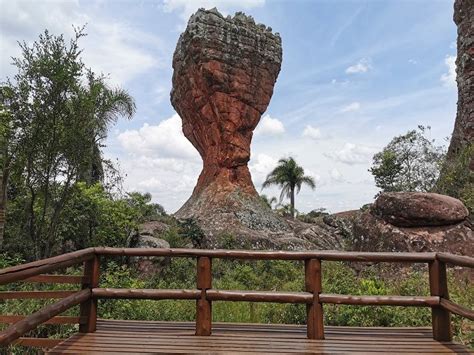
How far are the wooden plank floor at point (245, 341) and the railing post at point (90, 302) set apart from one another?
0.39 ft

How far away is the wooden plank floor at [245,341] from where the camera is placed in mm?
3830

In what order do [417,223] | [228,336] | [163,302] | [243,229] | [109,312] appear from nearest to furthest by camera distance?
1. [228,336]
2. [109,312]
3. [163,302]
4. [417,223]
5. [243,229]

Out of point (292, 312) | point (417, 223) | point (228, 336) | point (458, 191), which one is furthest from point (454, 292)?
point (458, 191)

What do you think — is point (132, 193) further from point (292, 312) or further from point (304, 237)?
point (292, 312)

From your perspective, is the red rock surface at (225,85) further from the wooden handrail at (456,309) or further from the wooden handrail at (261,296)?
the wooden handrail at (456,309)

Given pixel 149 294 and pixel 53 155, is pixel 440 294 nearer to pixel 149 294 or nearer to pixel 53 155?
pixel 149 294

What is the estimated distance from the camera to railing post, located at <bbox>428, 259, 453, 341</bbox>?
421cm

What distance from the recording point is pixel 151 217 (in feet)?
74.9

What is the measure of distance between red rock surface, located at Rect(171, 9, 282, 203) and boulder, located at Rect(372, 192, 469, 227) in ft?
53.3

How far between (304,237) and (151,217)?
28.5 feet

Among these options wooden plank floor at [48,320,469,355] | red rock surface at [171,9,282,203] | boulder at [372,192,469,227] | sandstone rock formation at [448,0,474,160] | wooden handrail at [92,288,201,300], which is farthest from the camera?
red rock surface at [171,9,282,203]

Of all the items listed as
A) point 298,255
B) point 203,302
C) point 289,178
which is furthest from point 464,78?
point 289,178

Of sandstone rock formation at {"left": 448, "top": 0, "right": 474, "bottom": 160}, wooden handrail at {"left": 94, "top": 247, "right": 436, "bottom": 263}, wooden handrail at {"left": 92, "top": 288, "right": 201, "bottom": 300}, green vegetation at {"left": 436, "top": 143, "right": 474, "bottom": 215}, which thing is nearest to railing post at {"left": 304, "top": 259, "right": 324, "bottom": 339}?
wooden handrail at {"left": 94, "top": 247, "right": 436, "bottom": 263}

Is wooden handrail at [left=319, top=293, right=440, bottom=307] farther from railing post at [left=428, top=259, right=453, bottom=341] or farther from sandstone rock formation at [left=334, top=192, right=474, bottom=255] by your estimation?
sandstone rock formation at [left=334, top=192, right=474, bottom=255]
